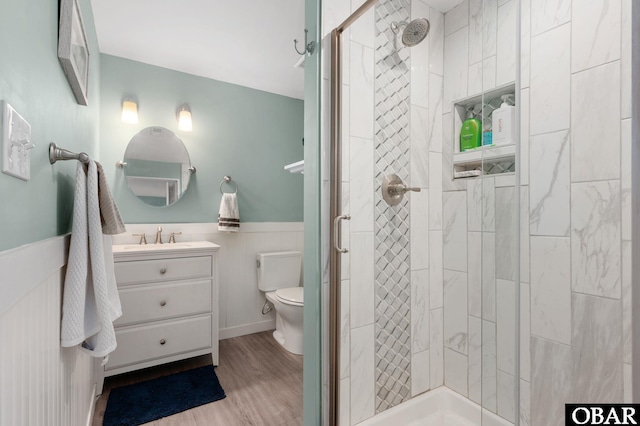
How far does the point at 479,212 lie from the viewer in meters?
1.15

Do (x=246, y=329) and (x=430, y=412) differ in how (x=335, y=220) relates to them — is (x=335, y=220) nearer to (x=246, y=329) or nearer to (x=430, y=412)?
(x=430, y=412)

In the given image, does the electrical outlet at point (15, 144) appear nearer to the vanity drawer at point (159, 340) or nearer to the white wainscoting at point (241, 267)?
the vanity drawer at point (159, 340)

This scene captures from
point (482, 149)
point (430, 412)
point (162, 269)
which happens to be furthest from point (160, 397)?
point (482, 149)

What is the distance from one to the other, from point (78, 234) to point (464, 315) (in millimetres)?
1466

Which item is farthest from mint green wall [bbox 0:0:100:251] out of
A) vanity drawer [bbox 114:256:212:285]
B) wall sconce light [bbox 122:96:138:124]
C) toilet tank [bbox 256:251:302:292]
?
toilet tank [bbox 256:251:302:292]

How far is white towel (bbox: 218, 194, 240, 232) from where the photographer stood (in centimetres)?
269

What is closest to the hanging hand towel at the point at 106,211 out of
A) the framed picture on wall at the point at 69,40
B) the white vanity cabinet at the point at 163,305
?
the framed picture on wall at the point at 69,40

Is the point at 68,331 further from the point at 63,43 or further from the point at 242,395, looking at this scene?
the point at 242,395

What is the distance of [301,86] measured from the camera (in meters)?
2.98

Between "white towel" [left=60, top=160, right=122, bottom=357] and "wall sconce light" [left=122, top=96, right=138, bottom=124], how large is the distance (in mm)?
1605

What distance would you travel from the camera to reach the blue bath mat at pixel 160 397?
174 cm

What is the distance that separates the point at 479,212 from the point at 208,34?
80.7 inches

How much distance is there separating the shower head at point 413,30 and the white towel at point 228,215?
1849mm

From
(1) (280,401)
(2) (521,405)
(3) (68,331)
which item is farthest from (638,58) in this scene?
(1) (280,401)
